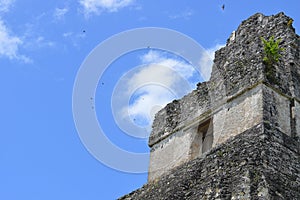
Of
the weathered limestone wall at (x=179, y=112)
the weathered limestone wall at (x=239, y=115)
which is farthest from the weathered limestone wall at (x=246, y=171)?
the weathered limestone wall at (x=179, y=112)

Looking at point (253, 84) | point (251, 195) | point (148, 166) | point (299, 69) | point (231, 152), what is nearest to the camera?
point (251, 195)

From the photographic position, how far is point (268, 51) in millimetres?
11914

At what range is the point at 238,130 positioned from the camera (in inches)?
442

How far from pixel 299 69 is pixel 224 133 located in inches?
87.7

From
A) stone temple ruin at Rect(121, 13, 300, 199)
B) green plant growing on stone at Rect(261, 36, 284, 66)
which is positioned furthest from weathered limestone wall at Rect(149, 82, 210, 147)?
green plant growing on stone at Rect(261, 36, 284, 66)

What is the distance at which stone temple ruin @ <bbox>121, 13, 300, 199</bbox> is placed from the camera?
A: 9.88 metres

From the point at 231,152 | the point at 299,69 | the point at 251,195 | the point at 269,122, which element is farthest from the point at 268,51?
the point at 251,195

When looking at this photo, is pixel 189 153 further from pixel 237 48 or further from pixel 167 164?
pixel 237 48

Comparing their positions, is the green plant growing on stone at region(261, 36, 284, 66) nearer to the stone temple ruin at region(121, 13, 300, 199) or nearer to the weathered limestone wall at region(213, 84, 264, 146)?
the stone temple ruin at region(121, 13, 300, 199)

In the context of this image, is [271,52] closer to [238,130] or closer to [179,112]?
[238,130]

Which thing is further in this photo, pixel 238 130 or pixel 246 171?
pixel 238 130

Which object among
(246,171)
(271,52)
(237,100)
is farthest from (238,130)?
(271,52)

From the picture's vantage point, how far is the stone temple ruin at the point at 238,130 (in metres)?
9.88

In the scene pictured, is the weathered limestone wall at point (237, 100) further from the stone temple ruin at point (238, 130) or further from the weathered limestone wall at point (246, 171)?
the weathered limestone wall at point (246, 171)
